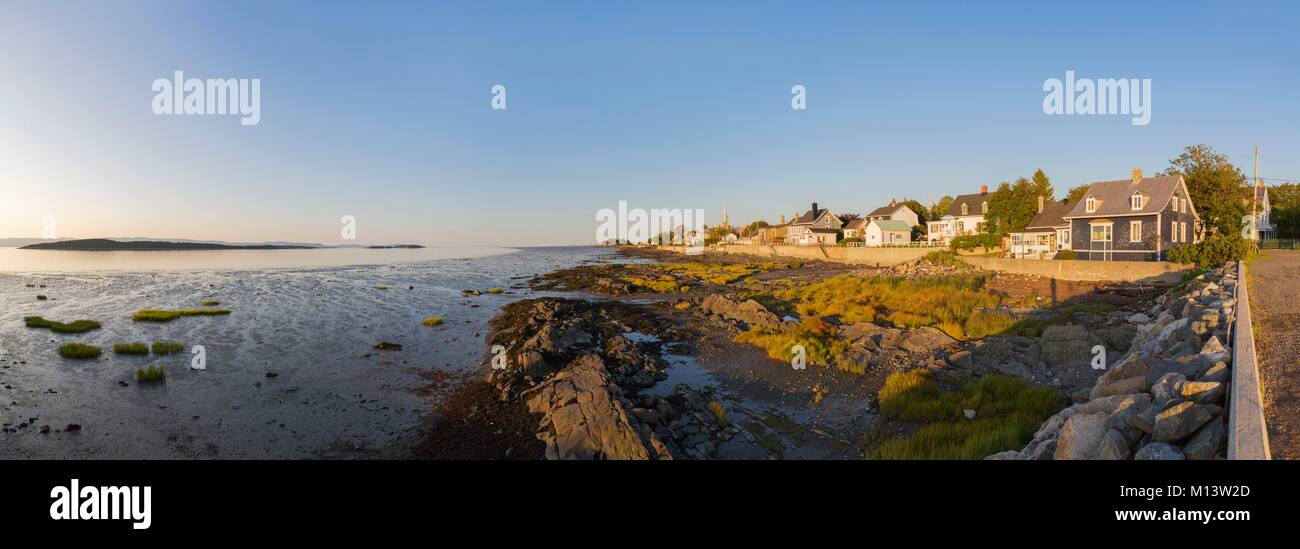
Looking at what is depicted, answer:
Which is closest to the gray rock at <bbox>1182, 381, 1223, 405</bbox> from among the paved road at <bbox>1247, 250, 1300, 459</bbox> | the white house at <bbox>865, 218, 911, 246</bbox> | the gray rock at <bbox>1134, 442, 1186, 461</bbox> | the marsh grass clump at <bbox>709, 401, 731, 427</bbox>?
the paved road at <bbox>1247, 250, 1300, 459</bbox>

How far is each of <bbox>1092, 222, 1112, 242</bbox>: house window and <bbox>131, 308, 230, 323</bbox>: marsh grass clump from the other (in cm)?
6551

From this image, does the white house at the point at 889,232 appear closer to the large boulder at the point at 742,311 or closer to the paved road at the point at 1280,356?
the large boulder at the point at 742,311

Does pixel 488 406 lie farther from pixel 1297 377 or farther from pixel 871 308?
pixel 871 308

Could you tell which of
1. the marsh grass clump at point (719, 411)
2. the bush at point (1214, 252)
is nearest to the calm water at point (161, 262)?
the marsh grass clump at point (719, 411)

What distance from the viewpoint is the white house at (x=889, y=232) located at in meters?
88.8

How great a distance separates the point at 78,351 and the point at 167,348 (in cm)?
277

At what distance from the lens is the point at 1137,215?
134 feet

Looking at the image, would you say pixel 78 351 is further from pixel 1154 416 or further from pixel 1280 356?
pixel 1280 356

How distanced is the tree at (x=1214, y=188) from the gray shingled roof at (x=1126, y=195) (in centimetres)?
656

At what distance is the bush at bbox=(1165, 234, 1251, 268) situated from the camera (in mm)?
31216

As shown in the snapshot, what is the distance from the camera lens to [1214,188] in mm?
48031
